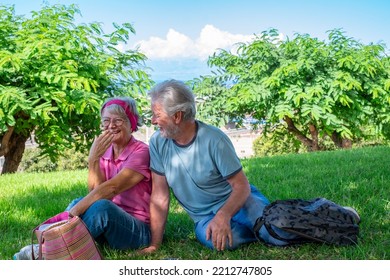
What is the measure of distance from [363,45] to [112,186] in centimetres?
703

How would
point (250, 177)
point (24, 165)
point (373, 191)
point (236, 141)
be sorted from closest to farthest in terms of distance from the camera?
point (373, 191), point (250, 177), point (236, 141), point (24, 165)

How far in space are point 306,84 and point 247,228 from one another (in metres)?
5.90

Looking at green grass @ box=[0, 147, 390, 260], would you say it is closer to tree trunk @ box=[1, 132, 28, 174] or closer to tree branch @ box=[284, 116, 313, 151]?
tree trunk @ box=[1, 132, 28, 174]

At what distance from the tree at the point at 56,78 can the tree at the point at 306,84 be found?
5.61 feet

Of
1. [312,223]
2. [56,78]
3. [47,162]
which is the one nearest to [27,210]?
[312,223]

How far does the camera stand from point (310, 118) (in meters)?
8.73

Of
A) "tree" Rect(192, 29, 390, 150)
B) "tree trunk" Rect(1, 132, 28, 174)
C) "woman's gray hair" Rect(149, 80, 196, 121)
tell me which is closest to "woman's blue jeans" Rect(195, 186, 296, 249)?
"woman's gray hair" Rect(149, 80, 196, 121)

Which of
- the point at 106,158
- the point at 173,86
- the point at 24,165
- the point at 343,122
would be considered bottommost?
the point at 24,165

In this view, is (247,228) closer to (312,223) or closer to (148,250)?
(312,223)

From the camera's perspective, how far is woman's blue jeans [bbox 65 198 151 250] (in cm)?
230

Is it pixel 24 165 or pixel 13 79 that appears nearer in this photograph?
pixel 13 79
